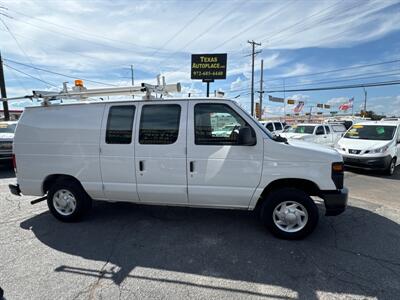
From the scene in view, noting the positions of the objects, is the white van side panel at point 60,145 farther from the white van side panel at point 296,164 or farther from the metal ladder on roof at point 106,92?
the white van side panel at point 296,164

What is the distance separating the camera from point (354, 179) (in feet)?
24.4

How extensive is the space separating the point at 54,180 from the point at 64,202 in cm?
45

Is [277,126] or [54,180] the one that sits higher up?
[277,126]

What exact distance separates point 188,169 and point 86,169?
5.73ft

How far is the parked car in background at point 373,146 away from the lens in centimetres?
773

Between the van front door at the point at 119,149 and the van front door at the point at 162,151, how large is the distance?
0.13m

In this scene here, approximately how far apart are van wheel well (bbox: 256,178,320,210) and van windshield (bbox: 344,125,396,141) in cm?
673

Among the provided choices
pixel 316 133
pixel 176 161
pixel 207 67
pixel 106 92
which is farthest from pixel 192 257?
pixel 207 67

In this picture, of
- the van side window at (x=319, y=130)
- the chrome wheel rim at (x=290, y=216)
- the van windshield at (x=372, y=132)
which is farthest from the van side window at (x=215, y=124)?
the van side window at (x=319, y=130)

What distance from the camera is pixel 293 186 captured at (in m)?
3.67

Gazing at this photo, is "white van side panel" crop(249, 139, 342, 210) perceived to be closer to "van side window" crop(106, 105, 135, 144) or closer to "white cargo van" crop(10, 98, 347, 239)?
"white cargo van" crop(10, 98, 347, 239)

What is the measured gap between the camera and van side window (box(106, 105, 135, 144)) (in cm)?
382

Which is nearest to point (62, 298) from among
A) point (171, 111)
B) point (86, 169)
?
point (86, 169)

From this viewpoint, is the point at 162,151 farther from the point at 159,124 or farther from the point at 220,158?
the point at 220,158
